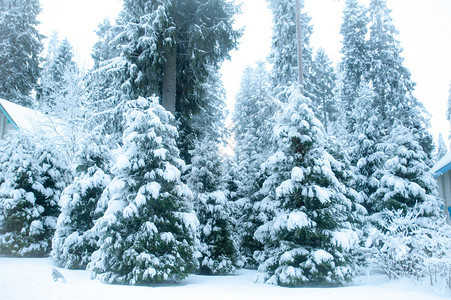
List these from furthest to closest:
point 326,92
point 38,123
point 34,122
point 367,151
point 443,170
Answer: point 326,92 → point 38,123 → point 34,122 → point 367,151 → point 443,170

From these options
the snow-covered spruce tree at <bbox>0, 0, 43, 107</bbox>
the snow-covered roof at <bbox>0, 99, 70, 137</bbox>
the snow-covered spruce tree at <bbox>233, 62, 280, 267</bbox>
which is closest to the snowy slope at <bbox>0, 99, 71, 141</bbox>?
the snow-covered roof at <bbox>0, 99, 70, 137</bbox>

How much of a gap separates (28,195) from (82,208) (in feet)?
13.2

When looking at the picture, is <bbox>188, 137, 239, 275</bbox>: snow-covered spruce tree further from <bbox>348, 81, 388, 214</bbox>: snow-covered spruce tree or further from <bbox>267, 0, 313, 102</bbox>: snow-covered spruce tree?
<bbox>267, 0, 313, 102</bbox>: snow-covered spruce tree

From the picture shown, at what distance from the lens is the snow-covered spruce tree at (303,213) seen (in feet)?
32.1

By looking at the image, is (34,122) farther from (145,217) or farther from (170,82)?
(145,217)

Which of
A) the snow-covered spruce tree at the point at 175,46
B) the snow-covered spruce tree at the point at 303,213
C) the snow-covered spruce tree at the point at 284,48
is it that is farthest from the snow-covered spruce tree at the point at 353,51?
the snow-covered spruce tree at the point at 303,213

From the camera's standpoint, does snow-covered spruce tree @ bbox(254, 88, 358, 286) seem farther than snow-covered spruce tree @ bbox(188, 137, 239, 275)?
No

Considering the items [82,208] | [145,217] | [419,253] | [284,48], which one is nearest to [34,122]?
[82,208]

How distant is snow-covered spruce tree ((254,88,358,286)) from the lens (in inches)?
385

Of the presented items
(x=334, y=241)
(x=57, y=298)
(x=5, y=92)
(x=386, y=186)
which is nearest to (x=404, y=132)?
(x=386, y=186)

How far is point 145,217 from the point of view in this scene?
30.7 ft

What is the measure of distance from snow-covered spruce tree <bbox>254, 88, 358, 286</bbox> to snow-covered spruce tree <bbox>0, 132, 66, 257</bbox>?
352 inches

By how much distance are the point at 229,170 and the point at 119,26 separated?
7.56 m

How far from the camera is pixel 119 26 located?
15219mm
